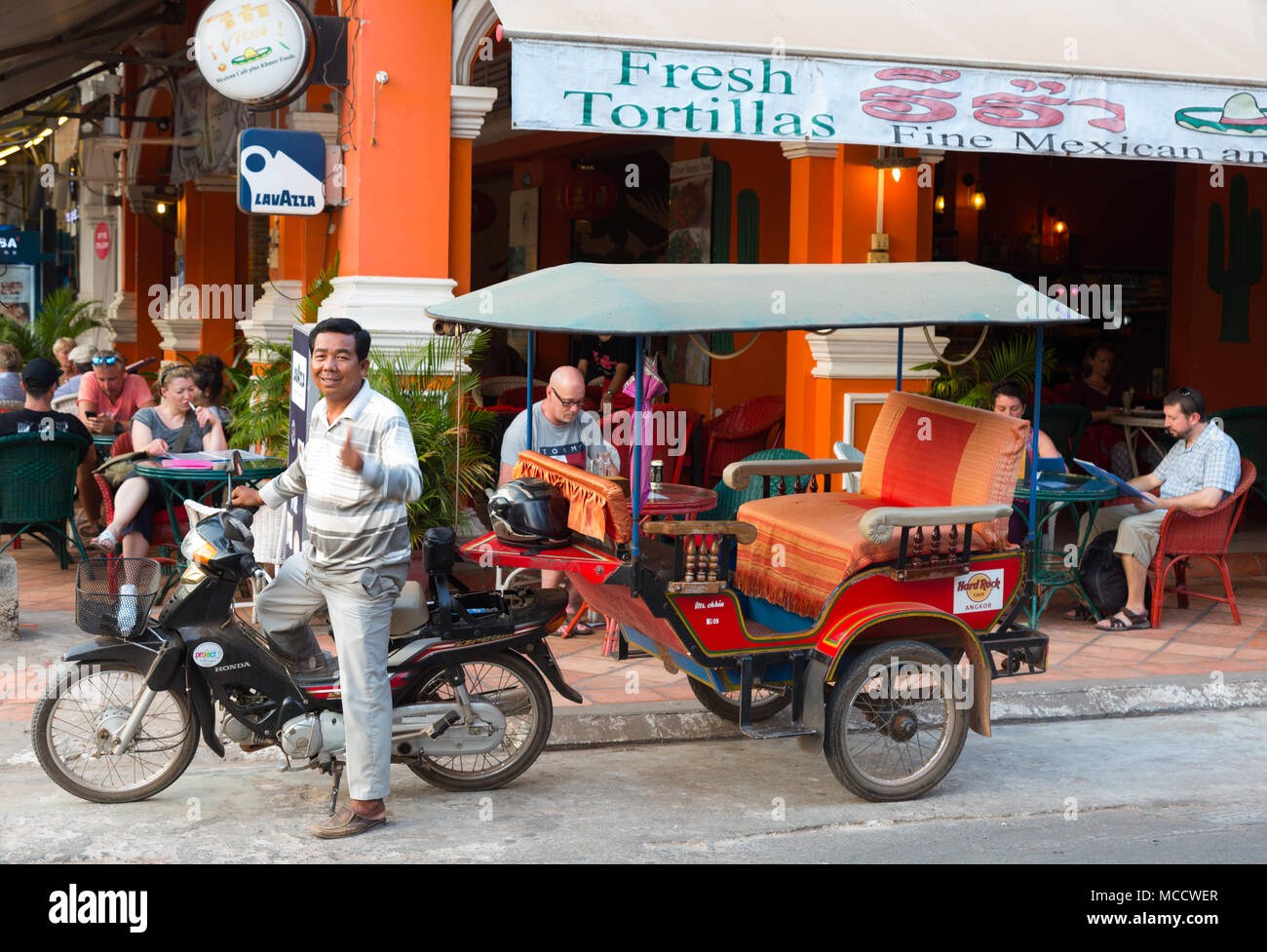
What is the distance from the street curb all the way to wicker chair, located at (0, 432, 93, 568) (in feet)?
13.3

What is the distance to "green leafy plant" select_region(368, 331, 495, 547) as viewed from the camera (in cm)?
771

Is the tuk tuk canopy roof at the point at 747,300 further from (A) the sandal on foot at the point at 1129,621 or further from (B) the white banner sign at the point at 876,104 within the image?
(A) the sandal on foot at the point at 1129,621

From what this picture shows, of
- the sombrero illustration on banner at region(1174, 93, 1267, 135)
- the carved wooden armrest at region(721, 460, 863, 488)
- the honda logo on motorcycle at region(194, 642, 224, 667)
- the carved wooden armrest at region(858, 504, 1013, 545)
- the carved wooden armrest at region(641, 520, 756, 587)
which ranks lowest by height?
the honda logo on motorcycle at region(194, 642, 224, 667)

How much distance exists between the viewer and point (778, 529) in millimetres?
6051

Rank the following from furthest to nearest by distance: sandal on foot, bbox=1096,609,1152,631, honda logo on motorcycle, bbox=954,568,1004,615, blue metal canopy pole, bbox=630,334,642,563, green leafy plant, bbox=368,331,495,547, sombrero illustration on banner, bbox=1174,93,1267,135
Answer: sandal on foot, bbox=1096,609,1152,631, sombrero illustration on banner, bbox=1174,93,1267,135, green leafy plant, bbox=368,331,495,547, honda logo on motorcycle, bbox=954,568,1004,615, blue metal canopy pole, bbox=630,334,642,563

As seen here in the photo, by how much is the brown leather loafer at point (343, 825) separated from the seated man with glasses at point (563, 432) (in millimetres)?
2500

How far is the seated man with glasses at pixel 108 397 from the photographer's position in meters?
10.5

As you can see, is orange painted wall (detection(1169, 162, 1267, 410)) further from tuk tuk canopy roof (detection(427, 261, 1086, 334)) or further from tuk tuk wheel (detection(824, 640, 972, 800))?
tuk tuk wheel (detection(824, 640, 972, 800))

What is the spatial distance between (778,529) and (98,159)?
13.6 metres

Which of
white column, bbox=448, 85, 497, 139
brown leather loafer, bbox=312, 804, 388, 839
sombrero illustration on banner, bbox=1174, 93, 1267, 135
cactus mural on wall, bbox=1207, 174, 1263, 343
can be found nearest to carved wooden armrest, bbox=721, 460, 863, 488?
brown leather loafer, bbox=312, 804, 388, 839

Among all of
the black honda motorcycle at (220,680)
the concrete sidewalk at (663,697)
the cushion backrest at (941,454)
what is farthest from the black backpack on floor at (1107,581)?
the black honda motorcycle at (220,680)

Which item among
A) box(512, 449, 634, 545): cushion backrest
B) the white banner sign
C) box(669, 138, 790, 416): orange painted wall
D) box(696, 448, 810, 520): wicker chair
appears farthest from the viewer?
box(669, 138, 790, 416): orange painted wall

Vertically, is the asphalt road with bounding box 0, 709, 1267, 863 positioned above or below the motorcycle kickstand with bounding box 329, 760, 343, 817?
below
